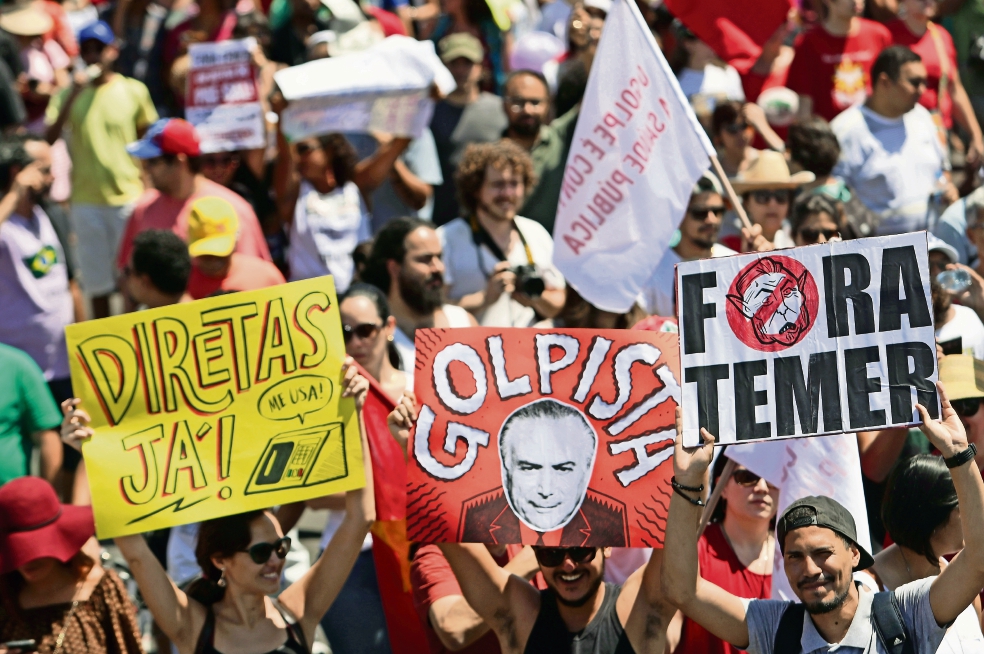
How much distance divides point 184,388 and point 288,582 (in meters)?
1.27

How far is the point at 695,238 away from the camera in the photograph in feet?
21.9

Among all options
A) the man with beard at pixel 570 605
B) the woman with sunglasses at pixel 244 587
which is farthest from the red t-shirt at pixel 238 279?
the man with beard at pixel 570 605

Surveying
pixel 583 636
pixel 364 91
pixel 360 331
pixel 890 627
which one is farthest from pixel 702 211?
pixel 890 627

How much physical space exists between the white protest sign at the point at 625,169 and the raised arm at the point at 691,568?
1.72 metres

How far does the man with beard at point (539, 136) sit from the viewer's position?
7961 mm

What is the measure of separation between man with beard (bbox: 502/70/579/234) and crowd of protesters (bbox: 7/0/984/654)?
0.02 meters

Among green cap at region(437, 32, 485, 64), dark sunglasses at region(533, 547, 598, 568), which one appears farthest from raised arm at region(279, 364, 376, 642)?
green cap at region(437, 32, 485, 64)

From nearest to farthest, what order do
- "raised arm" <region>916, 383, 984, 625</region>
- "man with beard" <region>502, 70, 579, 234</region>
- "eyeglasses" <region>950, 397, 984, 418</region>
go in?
1. "raised arm" <region>916, 383, 984, 625</region>
2. "eyeglasses" <region>950, 397, 984, 418</region>
3. "man with beard" <region>502, 70, 579, 234</region>

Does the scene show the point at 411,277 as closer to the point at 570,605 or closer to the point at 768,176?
the point at 768,176

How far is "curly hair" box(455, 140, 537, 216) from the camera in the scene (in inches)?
275

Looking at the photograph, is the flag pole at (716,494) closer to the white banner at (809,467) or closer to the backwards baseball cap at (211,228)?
the white banner at (809,467)

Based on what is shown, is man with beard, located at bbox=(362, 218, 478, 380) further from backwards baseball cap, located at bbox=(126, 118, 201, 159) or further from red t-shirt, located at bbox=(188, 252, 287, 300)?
backwards baseball cap, located at bbox=(126, 118, 201, 159)

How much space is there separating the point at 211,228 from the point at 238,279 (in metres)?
0.27

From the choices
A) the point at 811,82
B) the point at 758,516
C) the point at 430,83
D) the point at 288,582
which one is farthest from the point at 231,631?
the point at 811,82
